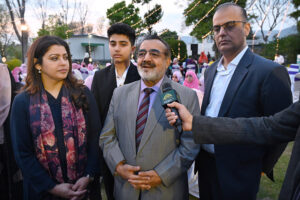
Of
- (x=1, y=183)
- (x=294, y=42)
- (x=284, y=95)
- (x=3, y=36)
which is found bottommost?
(x=1, y=183)

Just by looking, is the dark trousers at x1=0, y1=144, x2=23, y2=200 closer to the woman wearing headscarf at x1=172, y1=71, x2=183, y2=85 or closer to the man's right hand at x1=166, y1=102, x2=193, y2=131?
the man's right hand at x1=166, y1=102, x2=193, y2=131

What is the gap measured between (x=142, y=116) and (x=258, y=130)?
98 cm

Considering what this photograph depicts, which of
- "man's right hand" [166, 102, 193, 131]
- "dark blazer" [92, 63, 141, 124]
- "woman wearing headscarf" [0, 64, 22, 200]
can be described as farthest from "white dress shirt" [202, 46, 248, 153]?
"woman wearing headscarf" [0, 64, 22, 200]

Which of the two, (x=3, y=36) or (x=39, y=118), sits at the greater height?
(x=3, y=36)

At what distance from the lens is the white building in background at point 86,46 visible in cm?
4178

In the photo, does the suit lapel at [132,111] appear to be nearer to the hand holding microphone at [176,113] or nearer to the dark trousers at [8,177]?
the hand holding microphone at [176,113]

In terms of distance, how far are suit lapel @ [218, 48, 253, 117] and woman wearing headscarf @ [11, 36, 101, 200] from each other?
1253mm

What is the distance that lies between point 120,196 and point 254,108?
140 cm

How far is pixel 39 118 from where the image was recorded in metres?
2.01

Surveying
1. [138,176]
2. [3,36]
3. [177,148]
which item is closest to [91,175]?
[138,176]

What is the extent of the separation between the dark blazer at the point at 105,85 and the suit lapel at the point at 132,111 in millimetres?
712

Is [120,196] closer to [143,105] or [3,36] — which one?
[143,105]

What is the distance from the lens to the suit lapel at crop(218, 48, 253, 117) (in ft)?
6.59

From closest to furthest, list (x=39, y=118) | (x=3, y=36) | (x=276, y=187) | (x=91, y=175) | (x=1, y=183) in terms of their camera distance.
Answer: (x=39, y=118) < (x=91, y=175) < (x=1, y=183) < (x=276, y=187) < (x=3, y=36)
